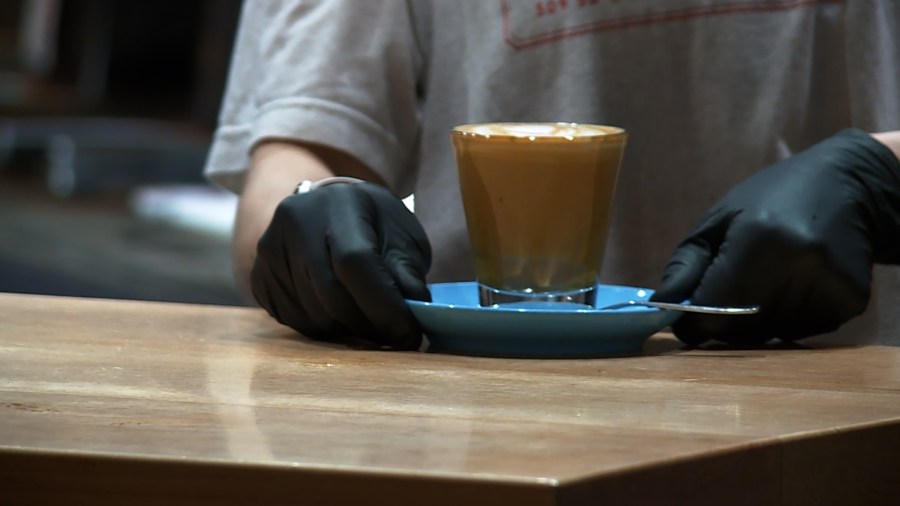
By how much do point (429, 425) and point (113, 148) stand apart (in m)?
5.42

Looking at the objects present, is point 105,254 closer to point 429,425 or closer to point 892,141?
point 892,141

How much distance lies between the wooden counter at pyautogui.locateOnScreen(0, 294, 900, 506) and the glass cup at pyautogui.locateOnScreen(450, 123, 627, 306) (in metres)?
0.07

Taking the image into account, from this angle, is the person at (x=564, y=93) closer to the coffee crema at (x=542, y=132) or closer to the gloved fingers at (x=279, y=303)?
the gloved fingers at (x=279, y=303)

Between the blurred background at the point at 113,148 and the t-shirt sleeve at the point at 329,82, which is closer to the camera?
the t-shirt sleeve at the point at 329,82

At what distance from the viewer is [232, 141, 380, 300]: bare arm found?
1.25m

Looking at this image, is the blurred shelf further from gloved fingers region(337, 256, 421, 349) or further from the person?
gloved fingers region(337, 256, 421, 349)

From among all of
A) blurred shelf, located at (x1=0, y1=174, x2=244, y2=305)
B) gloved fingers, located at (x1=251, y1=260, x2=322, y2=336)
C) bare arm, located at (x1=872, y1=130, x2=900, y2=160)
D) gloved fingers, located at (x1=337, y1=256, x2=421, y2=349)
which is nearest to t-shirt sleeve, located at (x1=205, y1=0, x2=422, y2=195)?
gloved fingers, located at (x1=251, y1=260, x2=322, y2=336)

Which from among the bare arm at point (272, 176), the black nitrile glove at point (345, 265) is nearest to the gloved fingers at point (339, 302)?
the black nitrile glove at point (345, 265)

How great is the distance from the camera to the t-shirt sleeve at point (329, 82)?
129 centimetres

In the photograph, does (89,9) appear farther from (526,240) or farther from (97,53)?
(526,240)

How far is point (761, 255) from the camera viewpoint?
92 cm

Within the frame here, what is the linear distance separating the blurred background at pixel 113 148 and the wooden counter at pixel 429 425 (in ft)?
9.25

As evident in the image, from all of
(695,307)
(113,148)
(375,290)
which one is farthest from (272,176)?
(113,148)

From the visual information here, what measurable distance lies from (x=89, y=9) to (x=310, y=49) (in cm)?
532
